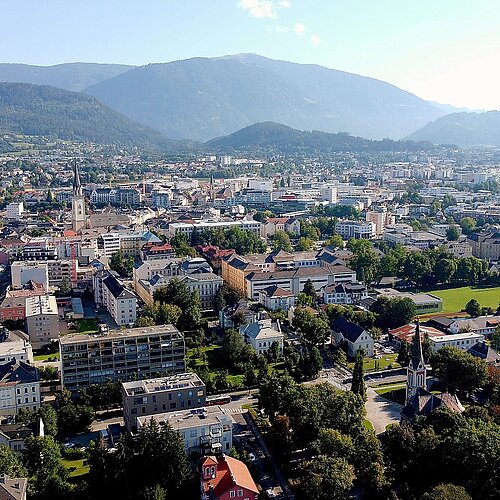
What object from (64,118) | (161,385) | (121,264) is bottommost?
(121,264)

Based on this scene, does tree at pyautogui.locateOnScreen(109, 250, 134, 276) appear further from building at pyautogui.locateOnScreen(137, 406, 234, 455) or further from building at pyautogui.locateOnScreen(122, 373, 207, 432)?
building at pyautogui.locateOnScreen(137, 406, 234, 455)

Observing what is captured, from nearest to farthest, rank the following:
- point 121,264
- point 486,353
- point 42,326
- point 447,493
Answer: point 447,493, point 486,353, point 42,326, point 121,264

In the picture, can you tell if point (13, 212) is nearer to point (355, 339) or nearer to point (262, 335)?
point (262, 335)

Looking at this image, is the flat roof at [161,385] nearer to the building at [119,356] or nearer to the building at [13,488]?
the building at [119,356]

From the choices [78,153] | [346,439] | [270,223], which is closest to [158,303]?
[346,439]

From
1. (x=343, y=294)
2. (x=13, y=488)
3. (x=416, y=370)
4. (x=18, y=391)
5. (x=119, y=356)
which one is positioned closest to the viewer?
(x=13, y=488)

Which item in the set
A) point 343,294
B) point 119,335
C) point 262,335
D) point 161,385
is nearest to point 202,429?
point 161,385

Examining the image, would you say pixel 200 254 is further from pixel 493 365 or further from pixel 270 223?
pixel 493 365
